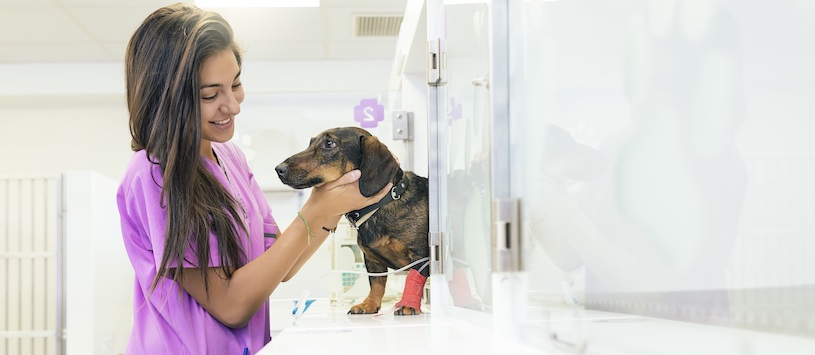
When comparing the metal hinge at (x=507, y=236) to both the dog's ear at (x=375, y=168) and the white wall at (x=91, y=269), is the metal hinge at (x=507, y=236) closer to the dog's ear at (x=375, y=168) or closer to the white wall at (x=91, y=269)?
the dog's ear at (x=375, y=168)

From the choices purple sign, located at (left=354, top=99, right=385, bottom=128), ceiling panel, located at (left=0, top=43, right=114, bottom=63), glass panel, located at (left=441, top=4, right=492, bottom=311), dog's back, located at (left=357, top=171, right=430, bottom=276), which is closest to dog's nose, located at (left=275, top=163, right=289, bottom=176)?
dog's back, located at (left=357, top=171, right=430, bottom=276)

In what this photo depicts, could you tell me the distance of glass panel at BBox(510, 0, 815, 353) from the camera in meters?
0.30

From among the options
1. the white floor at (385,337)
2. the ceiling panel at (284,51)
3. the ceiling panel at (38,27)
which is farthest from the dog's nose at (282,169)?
the ceiling panel at (284,51)

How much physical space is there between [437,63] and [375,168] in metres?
0.28

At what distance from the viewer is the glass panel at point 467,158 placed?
818 mm

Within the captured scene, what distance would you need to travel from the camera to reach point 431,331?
0.99m

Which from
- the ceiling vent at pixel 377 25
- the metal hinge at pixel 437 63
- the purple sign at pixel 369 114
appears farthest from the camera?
the ceiling vent at pixel 377 25

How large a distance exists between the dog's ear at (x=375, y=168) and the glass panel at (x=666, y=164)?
28.0 inches

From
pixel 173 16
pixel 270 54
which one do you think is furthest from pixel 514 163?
pixel 270 54

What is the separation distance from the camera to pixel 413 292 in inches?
49.9

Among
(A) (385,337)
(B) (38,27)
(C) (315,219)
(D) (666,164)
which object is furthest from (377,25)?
(D) (666,164)

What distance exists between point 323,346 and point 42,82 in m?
4.43

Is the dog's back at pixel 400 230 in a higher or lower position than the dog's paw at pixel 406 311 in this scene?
higher

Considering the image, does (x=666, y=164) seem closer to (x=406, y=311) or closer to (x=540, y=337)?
(x=540, y=337)
